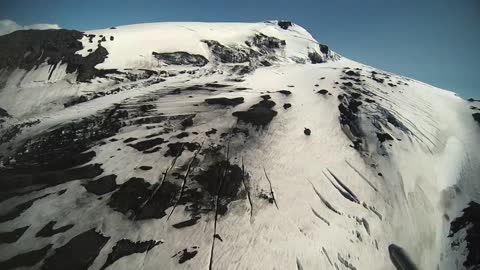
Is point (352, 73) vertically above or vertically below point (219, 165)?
above

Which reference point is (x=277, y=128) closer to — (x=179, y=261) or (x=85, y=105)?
(x=179, y=261)

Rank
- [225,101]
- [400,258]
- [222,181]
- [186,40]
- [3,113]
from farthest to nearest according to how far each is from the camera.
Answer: [186,40]
[225,101]
[3,113]
[222,181]
[400,258]

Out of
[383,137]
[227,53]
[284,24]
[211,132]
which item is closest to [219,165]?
[211,132]

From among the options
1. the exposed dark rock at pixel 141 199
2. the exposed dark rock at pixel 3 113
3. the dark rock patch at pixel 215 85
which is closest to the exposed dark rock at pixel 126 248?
the exposed dark rock at pixel 141 199

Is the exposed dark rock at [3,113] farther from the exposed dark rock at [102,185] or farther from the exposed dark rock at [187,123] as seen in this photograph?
the exposed dark rock at [187,123]

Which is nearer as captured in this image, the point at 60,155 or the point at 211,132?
the point at 60,155

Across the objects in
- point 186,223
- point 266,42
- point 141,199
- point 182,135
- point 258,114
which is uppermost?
point 266,42

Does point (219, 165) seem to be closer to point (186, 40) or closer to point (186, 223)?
point (186, 223)
